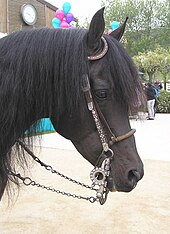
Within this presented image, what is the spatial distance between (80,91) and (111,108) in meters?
0.15

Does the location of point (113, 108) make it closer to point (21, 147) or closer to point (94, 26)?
point (94, 26)

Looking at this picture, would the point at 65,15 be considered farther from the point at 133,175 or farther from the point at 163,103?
the point at 163,103

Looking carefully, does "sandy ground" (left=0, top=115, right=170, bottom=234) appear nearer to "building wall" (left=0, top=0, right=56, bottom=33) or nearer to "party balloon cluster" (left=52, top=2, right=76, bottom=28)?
"party balloon cluster" (left=52, top=2, right=76, bottom=28)

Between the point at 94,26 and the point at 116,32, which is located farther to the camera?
the point at 116,32

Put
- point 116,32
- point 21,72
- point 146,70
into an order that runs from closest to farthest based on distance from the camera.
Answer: point 21,72, point 116,32, point 146,70

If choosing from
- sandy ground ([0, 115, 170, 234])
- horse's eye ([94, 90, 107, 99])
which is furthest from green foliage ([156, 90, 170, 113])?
horse's eye ([94, 90, 107, 99])

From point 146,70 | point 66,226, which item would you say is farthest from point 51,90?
point 146,70

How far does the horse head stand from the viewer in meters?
1.17

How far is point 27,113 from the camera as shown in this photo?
4.23 ft

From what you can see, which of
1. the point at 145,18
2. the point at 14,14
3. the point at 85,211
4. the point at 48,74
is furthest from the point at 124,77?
the point at 145,18

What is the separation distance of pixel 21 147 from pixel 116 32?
77 centimetres

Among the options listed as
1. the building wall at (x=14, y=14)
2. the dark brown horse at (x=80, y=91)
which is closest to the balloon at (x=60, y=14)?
the building wall at (x=14, y=14)

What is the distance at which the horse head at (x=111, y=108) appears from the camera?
3.84 feet

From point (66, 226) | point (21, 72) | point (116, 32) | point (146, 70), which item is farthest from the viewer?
point (146, 70)
